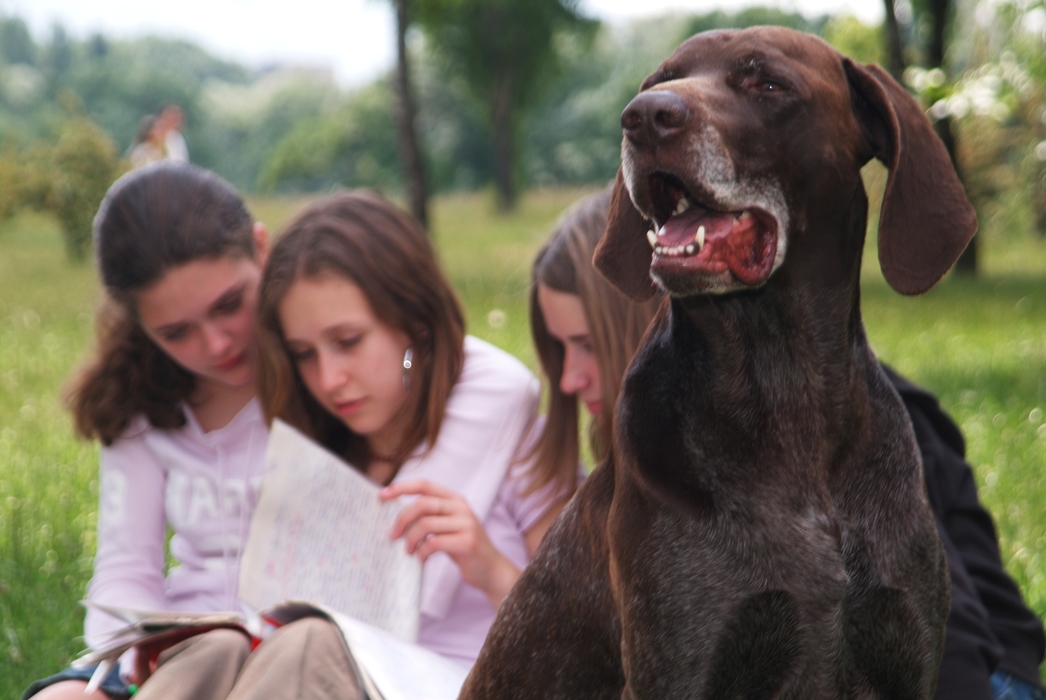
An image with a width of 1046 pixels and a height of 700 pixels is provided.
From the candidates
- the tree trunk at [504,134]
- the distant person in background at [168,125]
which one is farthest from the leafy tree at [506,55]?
the distant person in background at [168,125]

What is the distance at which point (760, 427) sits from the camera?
1.91 metres

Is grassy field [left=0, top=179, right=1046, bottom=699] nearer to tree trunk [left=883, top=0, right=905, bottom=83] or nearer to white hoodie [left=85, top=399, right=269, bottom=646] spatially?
white hoodie [left=85, top=399, right=269, bottom=646]

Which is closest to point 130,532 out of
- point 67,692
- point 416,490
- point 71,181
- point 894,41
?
point 67,692

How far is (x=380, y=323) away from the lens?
3.20 m

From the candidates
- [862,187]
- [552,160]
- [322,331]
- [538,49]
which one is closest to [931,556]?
[862,187]

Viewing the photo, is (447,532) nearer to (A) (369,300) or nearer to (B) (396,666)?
(B) (396,666)

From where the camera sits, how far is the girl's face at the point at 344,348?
310 centimetres

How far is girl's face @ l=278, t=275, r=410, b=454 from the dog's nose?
1.57m

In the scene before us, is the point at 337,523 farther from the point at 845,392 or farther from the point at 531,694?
the point at 845,392

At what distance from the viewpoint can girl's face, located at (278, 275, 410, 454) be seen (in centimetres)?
310

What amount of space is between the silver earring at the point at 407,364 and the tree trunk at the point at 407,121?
1315 centimetres

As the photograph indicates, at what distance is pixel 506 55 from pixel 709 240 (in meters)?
35.0

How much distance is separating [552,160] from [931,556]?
5135cm

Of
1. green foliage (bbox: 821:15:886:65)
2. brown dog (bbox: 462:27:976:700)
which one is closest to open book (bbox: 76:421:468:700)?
brown dog (bbox: 462:27:976:700)
